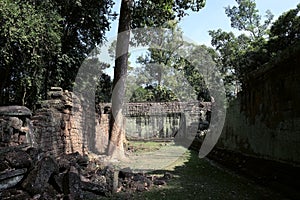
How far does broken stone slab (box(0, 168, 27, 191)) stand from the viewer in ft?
12.5

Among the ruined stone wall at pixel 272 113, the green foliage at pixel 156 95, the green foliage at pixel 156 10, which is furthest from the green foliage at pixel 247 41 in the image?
the ruined stone wall at pixel 272 113

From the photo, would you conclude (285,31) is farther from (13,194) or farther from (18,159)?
(13,194)

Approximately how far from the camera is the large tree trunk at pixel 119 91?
31.0 feet

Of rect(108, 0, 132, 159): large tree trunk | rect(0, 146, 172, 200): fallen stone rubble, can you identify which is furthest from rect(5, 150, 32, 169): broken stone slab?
rect(108, 0, 132, 159): large tree trunk

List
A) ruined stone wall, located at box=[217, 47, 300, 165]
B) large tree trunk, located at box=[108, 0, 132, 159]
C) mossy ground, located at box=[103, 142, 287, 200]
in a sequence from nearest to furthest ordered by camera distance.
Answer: ruined stone wall, located at box=[217, 47, 300, 165], mossy ground, located at box=[103, 142, 287, 200], large tree trunk, located at box=[108, 0, 132, 159]

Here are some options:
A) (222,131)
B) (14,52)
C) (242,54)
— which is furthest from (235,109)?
(242,54)

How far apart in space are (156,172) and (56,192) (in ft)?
10.5

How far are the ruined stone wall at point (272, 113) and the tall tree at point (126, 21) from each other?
4427 mm

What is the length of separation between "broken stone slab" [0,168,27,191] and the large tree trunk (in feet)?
17.4

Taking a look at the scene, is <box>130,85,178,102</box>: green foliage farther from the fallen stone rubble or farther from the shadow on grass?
the fallen stone rubble

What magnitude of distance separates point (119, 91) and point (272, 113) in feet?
19.7

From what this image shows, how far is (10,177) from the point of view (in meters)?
3.94

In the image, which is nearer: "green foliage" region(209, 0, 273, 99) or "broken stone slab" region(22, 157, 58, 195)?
"broken stone slab" region(22, 157, 58, 195)

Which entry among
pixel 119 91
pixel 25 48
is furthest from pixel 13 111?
A: pixel 25 48
